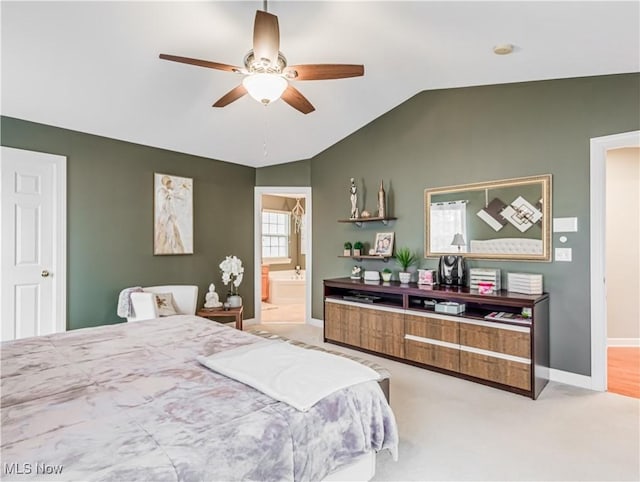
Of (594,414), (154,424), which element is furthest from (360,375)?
(594,414)

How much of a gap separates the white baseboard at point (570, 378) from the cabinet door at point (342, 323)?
1.95 metres

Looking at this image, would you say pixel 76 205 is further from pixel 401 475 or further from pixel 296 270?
pixel 296 270

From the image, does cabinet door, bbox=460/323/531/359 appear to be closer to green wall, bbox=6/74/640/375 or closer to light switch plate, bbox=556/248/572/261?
green wall, bbox=6/74/640/375

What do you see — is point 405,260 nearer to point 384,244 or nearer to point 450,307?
point 384,244

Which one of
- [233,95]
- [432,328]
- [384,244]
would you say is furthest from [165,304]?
[432,328]

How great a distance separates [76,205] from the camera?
3.97 m

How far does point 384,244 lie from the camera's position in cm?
466

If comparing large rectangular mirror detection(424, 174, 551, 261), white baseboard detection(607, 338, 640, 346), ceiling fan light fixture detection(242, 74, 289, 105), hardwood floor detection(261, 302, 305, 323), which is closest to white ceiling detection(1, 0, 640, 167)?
ceiling fan light fixture detection(242, 74, 289, 105)

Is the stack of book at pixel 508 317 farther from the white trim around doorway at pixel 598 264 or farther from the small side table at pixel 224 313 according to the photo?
the small side table at pixel 224 313

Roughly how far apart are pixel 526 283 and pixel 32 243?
4.85 metres

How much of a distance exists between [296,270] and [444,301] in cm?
530

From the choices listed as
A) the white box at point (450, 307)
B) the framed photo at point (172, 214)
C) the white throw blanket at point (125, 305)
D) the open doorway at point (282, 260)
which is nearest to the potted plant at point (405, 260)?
the white box at point (450, 307)

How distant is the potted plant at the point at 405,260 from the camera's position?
4.25 metres

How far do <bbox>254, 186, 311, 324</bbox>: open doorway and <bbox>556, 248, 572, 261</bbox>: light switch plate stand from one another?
146 inches
